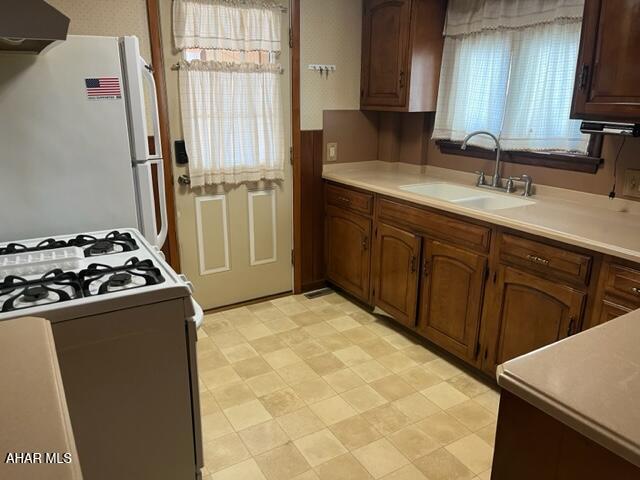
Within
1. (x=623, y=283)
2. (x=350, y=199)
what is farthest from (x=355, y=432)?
(x=350, y=199)

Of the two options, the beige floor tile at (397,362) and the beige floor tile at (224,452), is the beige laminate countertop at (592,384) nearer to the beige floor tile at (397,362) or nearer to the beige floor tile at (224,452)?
the beige floor tile at (224,452)

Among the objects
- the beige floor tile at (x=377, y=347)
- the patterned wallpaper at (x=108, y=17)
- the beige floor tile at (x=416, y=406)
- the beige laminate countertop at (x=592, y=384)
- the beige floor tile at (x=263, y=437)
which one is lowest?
the beige floor tile at (x=263, y=437)

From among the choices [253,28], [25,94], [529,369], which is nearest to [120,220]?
[25,94]

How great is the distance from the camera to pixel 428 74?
3.19 meters

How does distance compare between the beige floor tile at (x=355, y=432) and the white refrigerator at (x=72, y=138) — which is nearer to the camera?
the white refrigerator at (x=72, y=138)

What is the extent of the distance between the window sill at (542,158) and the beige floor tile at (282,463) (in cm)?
204

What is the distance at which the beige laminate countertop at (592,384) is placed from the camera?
78 cm

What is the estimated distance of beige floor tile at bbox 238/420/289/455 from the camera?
2.10 m

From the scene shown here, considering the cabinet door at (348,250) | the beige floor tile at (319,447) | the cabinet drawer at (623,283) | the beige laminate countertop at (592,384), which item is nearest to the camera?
the beige laminate countertop at (592,384)

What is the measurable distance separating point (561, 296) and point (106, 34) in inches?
105

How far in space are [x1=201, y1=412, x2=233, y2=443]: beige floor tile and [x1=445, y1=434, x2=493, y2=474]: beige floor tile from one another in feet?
3.26

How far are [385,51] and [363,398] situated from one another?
2259mm

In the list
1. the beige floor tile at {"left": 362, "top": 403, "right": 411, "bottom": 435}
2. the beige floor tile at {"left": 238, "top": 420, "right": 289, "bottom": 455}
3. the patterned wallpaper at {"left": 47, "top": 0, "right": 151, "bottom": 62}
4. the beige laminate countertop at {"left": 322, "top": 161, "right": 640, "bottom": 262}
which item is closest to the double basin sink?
the beige laminate countertop at {"left": 322, "top": 161, "right": 640, "bottom": 262}

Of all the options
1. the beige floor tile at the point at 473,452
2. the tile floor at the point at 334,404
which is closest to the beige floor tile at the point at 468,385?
the tile floor at the point at 334,404
